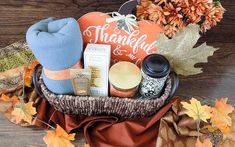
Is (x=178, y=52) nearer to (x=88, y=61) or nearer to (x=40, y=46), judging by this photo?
(x=88, y=61)

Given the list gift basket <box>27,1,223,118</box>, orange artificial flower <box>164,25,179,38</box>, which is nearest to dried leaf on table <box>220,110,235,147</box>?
gift basket <box>27,1,223,118</box>

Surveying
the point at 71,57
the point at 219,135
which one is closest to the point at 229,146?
the point at 219,135

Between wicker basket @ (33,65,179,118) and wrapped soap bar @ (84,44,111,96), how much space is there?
0.02 meters

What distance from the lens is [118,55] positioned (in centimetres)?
84

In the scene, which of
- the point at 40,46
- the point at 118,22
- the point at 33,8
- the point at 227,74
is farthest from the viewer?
the point at 33,8

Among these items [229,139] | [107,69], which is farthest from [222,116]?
[107,69]

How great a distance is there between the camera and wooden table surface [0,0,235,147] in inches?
33.9

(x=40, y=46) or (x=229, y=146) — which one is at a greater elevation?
(x=40, y=46)

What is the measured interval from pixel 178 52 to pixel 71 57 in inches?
9.3

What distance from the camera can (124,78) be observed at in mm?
782

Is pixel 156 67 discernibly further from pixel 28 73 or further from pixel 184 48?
pixel 28 73

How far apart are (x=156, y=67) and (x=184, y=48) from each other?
0.29ft

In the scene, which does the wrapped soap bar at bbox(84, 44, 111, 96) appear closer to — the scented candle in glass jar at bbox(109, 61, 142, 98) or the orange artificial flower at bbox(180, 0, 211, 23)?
the scented candle in glass jar at bbox(109, 61, 142, 98)

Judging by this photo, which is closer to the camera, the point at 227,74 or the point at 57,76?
the point at 57,76
